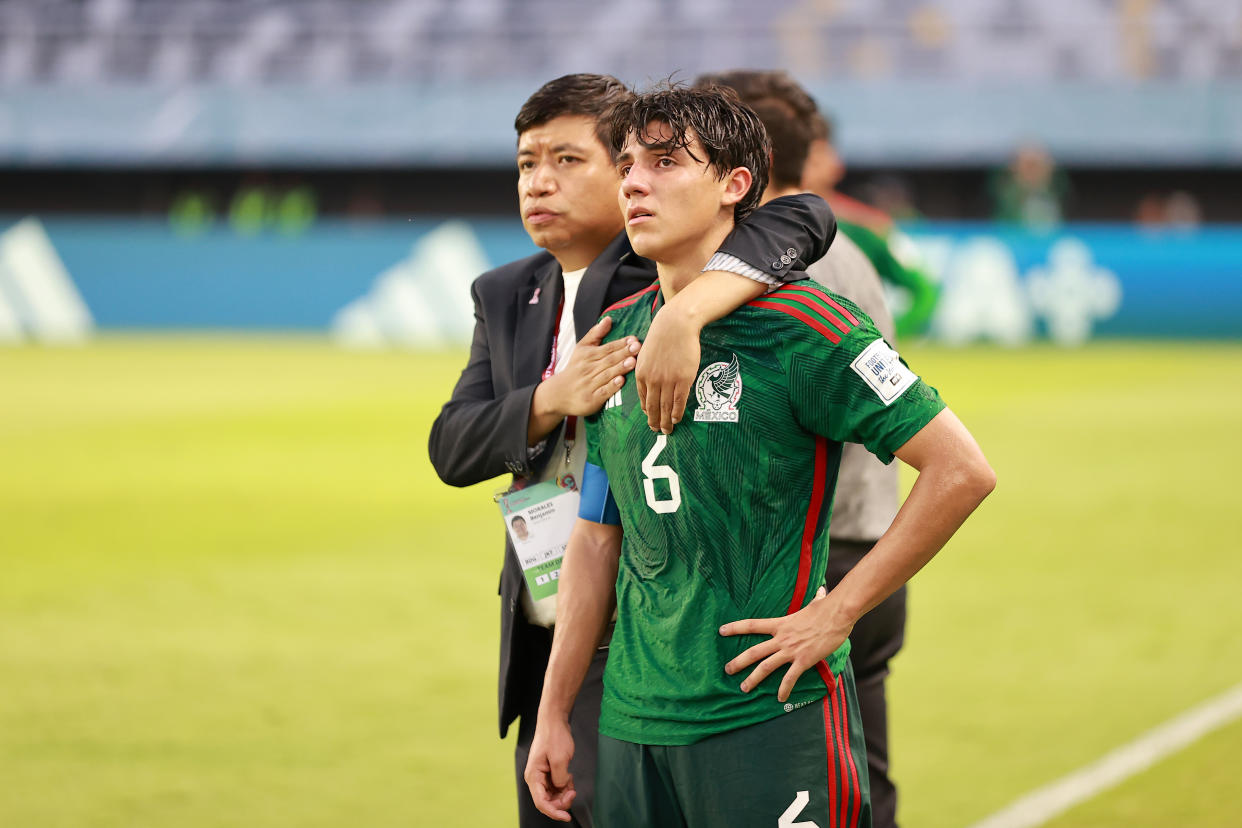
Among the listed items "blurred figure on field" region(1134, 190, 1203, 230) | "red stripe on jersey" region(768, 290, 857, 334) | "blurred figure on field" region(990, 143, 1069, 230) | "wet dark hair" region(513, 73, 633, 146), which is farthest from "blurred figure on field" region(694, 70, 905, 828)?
"blurred figure on field" region(1134, 190, 1203, 230)

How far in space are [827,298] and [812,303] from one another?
4 centimetres

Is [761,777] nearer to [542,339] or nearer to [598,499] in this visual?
[598,499]

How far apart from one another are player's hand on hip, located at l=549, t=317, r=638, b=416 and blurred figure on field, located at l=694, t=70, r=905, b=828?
1.18 metres

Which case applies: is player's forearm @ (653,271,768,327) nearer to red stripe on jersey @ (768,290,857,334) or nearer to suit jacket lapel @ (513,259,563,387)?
red stripe on jersey @ (768,290,857,334)

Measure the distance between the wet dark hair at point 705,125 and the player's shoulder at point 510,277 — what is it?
76 cm

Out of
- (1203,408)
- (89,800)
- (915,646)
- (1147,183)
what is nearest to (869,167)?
(1147,183)

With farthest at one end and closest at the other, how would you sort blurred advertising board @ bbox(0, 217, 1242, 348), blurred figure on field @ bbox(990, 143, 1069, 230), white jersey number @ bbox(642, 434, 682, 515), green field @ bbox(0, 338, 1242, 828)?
blurred figure on field @ bbox(990, 143, 1069, 230), blurred advertising board @ bbox(0, 217, 1242, 348), green field @ bbox(0, 338, 1242, 828), white jersey number @ bbox(642, 434, 682, 515)

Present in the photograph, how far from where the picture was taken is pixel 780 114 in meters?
4.09

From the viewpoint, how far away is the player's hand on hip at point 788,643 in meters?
2.50

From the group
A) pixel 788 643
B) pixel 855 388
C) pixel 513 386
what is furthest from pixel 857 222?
pixel 788 643

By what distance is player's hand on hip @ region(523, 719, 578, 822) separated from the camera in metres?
2.84

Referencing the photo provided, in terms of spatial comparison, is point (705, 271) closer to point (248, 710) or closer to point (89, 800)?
point (89, 800)

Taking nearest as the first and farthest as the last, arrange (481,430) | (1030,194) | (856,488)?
1. (481,430)
2. (856,488)
3. (1030,194)

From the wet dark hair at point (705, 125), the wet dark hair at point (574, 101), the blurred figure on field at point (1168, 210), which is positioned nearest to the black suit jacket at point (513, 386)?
the wet dark hair at point (574, 101)
